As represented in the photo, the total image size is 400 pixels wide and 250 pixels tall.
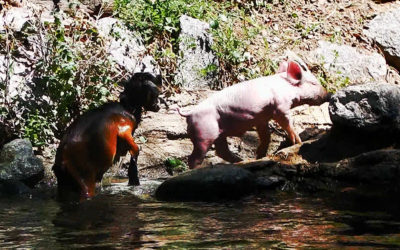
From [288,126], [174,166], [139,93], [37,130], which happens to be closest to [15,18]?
[37,130]

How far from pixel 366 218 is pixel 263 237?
3.04ft

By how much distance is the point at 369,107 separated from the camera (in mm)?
6102

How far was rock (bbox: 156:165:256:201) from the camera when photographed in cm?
539

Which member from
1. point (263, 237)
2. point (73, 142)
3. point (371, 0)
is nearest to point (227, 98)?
point (73, 142)

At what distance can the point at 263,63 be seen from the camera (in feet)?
31.2

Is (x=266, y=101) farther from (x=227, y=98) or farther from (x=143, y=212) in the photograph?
(x=143, y=212)

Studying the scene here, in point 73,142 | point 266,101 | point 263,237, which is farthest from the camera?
point 266,101

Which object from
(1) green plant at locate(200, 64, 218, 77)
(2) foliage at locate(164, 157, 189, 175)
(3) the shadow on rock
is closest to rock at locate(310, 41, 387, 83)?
(1) green plant at locate(200, 64, 218, 77)

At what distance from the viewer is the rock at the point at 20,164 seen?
6684mm

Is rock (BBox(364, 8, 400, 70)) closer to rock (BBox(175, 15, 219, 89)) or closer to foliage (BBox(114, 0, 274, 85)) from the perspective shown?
foliage (BBox(114, 0, 274, 85))

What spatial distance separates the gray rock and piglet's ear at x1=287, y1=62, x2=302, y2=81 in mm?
1150

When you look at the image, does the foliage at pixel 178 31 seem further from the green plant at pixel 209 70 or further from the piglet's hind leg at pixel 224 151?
the piglet's hind leg at pixel 224 151

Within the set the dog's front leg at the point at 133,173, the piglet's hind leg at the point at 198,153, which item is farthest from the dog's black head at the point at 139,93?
the piglet's hind leg at the point at 198,153

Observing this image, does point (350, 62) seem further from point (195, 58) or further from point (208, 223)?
point (208, 223)
